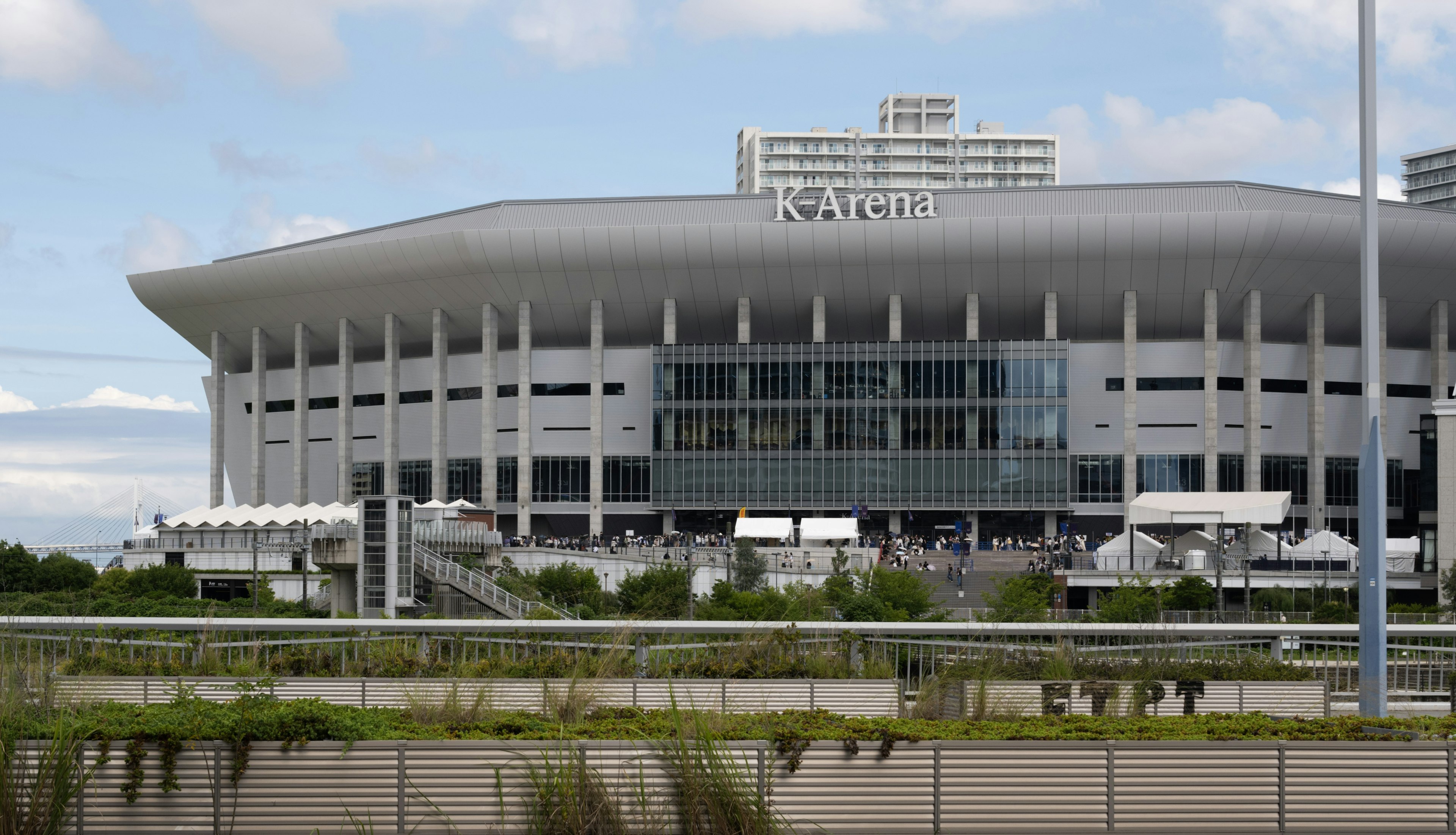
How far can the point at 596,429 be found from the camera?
272ft

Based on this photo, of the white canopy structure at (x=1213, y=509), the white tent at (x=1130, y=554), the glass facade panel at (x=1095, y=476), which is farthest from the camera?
the glass facade panel at (x=1095, y=476)

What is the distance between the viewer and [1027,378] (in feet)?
259

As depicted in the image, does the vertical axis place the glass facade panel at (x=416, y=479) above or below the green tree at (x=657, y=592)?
above

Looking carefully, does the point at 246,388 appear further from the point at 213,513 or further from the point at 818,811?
the point at 818,811

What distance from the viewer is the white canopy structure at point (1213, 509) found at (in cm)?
5325

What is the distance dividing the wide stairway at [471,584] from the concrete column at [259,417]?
48.5 m

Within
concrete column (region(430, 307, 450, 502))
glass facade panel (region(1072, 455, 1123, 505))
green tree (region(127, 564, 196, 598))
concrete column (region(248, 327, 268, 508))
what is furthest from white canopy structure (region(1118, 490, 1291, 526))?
concrete column (region(248, 327, 268, 508))

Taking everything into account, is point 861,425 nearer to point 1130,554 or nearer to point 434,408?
point 1130,554

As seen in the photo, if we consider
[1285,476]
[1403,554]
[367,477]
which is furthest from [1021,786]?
[367,477]

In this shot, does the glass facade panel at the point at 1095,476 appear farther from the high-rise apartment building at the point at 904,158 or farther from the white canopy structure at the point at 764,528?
the high-rise apartment building at the point at 904,158

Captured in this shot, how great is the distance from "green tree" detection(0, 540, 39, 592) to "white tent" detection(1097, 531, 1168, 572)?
45.1 m

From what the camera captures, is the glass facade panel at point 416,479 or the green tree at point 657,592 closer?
the green tree at point 657,592

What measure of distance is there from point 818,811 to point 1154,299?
73.6 m

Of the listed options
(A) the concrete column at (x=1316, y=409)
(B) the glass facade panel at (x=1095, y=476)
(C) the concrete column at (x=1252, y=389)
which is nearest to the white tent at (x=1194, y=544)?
(C) the concrete column at (x=1252, y=389)
